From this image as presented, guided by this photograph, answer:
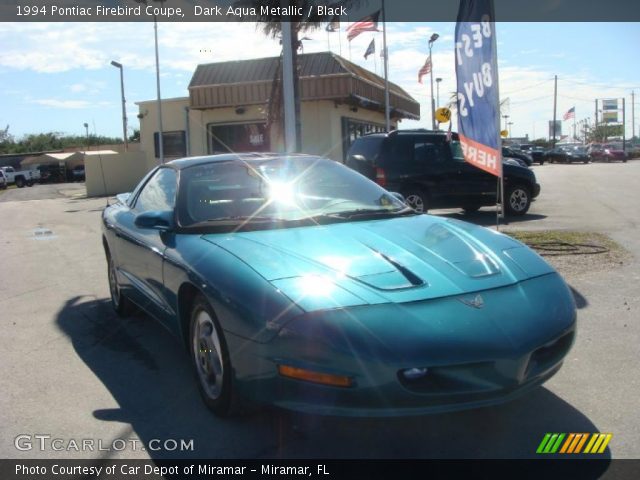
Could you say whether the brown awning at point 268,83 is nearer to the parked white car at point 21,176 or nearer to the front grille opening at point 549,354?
the front grille opening at point 549,354

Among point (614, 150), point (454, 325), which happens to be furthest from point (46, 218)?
point (614, 150)

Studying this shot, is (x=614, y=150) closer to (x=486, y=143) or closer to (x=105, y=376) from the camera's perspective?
(x=486, y=143)

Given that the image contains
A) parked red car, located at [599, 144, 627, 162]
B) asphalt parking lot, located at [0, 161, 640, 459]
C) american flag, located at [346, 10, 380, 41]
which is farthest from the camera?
parked red car, located at [599, 144, 627, 162]

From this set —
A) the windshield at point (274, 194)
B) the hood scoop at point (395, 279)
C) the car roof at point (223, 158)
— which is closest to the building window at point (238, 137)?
the car roof at point (223, 158)

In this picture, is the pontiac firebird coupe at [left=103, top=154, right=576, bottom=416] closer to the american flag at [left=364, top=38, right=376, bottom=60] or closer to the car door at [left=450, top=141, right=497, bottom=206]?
the car door at [left=450, top=141, right=497, bottom=206]

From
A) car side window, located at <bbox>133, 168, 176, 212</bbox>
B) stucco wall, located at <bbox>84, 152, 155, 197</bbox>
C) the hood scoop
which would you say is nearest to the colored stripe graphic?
the hood scoop

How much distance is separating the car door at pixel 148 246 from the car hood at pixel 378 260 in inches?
23.6

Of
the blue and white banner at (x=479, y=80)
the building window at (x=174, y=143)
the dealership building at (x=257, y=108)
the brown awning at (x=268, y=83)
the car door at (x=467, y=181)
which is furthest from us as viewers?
the building window at (x=174, y=143)

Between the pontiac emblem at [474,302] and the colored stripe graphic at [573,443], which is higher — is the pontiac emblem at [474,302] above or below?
above

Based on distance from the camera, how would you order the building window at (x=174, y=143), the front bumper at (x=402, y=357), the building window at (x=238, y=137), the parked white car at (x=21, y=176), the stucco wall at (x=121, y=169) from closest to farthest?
the front bumper at (x=402, y=357), the building window at (x=238, y=137), the building window at (x=174, y=143), the stucco wall at (x=121, y=169), the parked white car at (x=21, y=176)

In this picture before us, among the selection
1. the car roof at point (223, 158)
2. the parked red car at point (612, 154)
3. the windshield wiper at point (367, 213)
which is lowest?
the windshield wiper at point (367, 213)

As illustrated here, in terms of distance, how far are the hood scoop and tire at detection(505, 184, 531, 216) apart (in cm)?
986

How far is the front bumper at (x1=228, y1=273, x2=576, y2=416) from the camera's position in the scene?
2637mm

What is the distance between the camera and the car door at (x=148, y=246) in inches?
162
